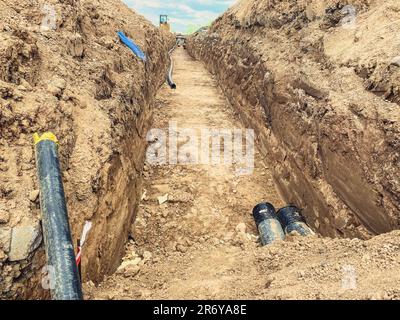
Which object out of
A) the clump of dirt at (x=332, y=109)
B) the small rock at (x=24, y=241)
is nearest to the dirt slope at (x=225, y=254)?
the clump of dirt at (x=332, y=109)

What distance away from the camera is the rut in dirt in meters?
4.72

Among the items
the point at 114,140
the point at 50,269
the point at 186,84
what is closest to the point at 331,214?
the point at 114,140

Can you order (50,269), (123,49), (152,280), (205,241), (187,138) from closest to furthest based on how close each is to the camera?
(50,269) < (152,280) < (205,241) < (123,49) < (187,138)

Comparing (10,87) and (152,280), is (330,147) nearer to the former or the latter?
(152,280)

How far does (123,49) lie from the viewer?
887 cm

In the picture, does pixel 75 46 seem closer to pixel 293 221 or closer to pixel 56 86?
pixel 56 86

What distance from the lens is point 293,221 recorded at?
6.35 meters

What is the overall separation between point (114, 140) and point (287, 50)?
589cm

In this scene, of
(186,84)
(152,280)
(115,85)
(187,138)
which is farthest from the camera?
(186,84)

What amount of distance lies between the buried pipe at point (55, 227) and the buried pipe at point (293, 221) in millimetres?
4166

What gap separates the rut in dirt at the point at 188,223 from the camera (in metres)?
4.72

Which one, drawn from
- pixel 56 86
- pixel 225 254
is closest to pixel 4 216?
pixel 56 86

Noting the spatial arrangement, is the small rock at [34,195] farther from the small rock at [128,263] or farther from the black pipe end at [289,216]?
the black pipe end at [289,216]

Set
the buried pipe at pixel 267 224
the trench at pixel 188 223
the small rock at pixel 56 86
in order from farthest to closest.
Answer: the buried pipe at pixel 267 224
the small rock at pixel 56 86
the trench at pixel 188 223
